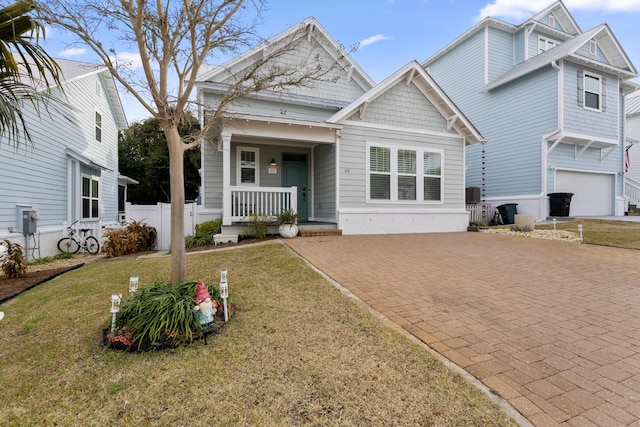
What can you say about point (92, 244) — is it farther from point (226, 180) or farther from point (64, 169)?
point (226, 180)

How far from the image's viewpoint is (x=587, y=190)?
15.2 meters

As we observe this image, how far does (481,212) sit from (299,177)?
8500 mm

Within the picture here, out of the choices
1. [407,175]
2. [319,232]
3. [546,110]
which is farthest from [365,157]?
[546,110]

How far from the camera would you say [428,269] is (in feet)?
18.5

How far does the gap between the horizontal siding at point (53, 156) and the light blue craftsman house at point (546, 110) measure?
16404 mm

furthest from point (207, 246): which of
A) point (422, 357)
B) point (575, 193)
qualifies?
point (575, 193)

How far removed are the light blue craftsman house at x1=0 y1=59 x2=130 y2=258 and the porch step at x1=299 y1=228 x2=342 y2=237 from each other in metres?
5.75

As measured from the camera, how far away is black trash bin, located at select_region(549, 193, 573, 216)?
1336cm

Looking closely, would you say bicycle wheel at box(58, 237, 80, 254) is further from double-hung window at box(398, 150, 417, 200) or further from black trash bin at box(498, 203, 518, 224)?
black trash bin at box(498, 203, 518, 224)

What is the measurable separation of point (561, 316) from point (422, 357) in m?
2.06

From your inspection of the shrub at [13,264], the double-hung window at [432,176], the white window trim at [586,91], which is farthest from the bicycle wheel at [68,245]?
the white window trim at [586,91]

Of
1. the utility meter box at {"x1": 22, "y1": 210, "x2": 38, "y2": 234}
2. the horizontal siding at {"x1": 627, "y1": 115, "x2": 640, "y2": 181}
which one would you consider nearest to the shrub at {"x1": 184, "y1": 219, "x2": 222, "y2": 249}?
the utility meter box at {"x1": 22, "y1": 210, "x2": 38, "y2": 234}

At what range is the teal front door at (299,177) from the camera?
11625mm

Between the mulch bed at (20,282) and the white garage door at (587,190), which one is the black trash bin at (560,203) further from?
the mulch bed at (20,282)
